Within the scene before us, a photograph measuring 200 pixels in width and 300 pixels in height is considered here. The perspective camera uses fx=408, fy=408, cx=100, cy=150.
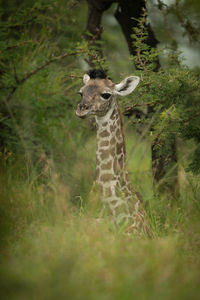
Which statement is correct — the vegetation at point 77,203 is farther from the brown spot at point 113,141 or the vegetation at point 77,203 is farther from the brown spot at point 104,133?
the brown spot at point 104,133

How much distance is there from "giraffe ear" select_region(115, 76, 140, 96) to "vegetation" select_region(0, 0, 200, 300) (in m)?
0.38

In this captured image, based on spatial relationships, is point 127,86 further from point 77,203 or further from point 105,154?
point 77,203

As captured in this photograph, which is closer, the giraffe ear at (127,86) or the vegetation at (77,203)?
the vegetation at (77,203)

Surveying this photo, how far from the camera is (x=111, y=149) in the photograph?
16.4 feet

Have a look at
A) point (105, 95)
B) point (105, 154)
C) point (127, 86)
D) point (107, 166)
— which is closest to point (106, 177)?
point (107, 166)

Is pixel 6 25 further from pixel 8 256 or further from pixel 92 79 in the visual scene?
pixel 8 256

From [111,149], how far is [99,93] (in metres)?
0.70

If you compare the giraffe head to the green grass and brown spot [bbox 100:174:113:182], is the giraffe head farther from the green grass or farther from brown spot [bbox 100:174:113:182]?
the green grass

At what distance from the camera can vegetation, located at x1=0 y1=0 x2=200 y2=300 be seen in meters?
2.92

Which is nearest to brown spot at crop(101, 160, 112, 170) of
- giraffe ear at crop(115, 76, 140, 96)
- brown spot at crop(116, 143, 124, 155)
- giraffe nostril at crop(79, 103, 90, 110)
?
brown spot at crop(116, 143, 124, 155)

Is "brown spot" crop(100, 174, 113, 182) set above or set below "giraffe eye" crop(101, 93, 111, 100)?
below

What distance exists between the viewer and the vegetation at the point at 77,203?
2916 millimetres

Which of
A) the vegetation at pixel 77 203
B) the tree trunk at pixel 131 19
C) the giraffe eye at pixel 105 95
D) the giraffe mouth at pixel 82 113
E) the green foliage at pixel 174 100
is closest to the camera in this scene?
the vegetation at pixel 77 203

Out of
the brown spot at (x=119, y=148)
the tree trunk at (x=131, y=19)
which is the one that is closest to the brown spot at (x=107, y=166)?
the brown spot at (x=119, y=148)
